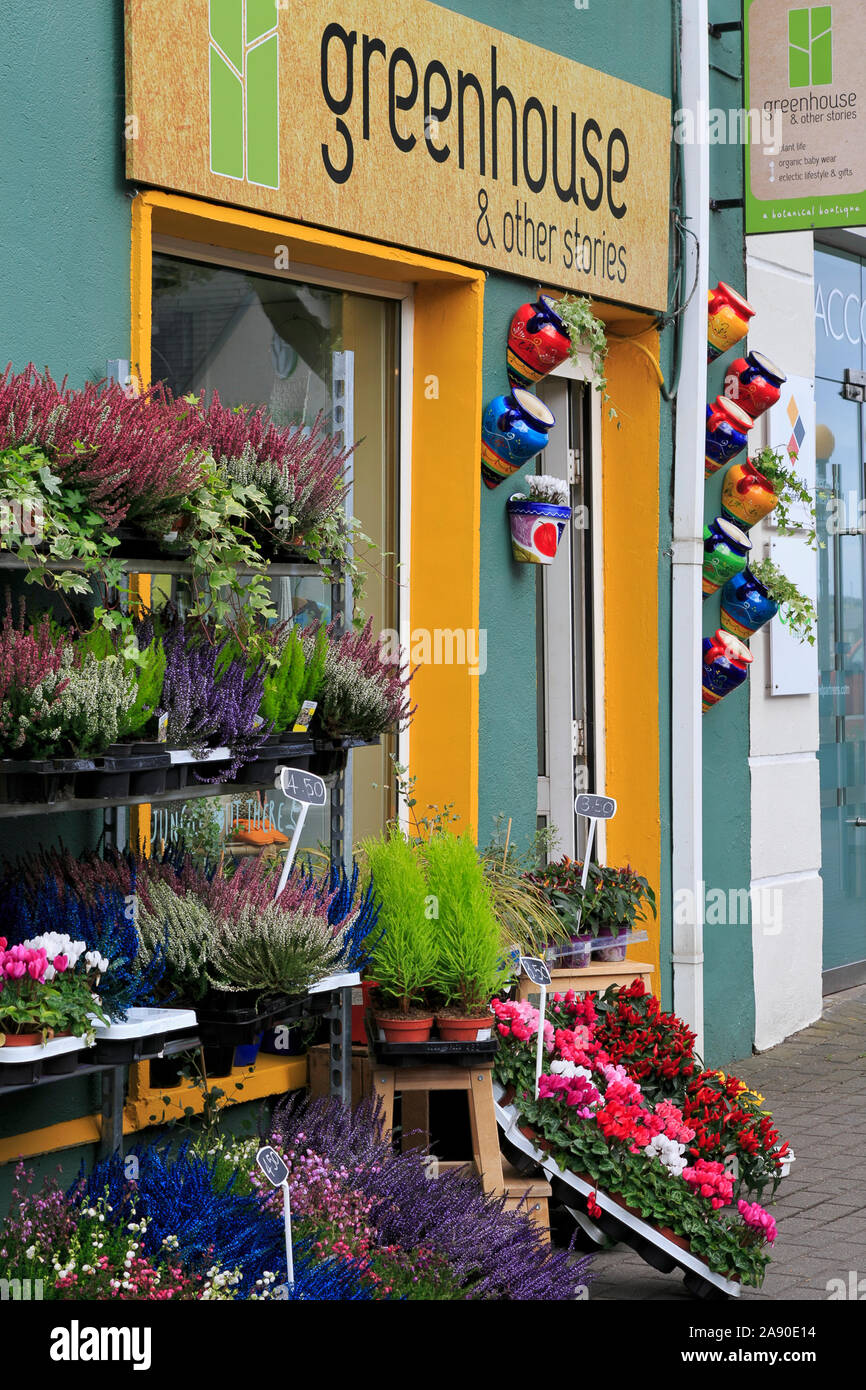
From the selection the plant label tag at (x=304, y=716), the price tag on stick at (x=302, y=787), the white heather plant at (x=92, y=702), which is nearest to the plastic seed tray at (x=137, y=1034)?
the price tag on stick at (x=302, y=787)

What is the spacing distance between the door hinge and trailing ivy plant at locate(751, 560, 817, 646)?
3.57 ft

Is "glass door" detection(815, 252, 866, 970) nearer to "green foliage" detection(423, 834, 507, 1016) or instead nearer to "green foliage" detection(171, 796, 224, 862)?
"green foliage" detection(423, 834, 507, 1016)

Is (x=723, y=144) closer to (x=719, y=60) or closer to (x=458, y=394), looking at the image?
(x=719, y=60)

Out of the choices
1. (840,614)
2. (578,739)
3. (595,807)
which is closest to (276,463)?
(595,807)

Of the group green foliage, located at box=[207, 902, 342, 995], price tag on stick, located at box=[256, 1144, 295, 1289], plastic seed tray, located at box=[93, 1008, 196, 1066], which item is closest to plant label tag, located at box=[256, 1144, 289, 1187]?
price tag on stick, located at box=[256, 1144, 295, 1289]

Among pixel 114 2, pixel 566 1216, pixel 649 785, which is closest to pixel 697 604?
pixel 649 785

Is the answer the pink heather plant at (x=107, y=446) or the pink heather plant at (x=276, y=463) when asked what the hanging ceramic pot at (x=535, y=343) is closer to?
the pink heather plant at (x=276, y=463)

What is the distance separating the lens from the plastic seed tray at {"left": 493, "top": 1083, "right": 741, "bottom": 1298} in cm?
458

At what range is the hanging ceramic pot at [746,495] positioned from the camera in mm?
7461

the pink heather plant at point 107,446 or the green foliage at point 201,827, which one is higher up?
the pink heather plant at point 107,446

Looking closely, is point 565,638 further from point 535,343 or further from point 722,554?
point 535,343

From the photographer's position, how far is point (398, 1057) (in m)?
4.65

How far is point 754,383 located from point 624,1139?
3.82 metres

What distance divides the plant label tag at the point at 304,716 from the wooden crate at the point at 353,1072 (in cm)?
113
